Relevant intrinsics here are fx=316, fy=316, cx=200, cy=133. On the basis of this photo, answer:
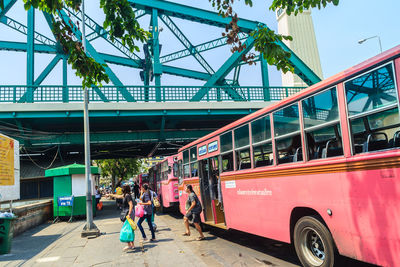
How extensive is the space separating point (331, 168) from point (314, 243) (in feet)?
4.53

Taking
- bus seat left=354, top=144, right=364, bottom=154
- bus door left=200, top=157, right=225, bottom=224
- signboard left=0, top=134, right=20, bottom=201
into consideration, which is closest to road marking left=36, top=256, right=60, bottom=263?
signboard left=0, top=134, right=20, bottom=201

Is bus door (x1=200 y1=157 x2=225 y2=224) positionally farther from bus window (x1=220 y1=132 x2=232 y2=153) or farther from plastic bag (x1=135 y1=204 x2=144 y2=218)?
plastic bag (x1=135 y1=204 x2=144 y2=218)

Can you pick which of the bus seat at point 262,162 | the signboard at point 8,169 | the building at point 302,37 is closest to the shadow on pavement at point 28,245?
the signboard at point 8,169

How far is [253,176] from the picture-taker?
7.04m

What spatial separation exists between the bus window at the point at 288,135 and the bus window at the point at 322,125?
0.84 ft

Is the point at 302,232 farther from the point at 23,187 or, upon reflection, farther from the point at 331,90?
the point at 23,187

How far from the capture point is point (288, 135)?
A: 5.91m

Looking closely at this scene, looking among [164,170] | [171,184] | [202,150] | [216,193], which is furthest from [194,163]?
[164,170]

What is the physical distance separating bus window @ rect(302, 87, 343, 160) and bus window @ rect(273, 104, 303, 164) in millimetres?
255

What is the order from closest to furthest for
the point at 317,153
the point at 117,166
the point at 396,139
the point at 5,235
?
1. the point at 396,139
2. the point at 317,153
3. the point at 5,235
4. the point at 117,166

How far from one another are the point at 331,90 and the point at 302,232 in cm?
242

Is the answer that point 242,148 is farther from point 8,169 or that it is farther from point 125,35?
point 8,169

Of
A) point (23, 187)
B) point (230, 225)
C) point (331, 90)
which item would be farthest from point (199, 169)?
point (23, 187)

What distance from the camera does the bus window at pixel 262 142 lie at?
649cm
